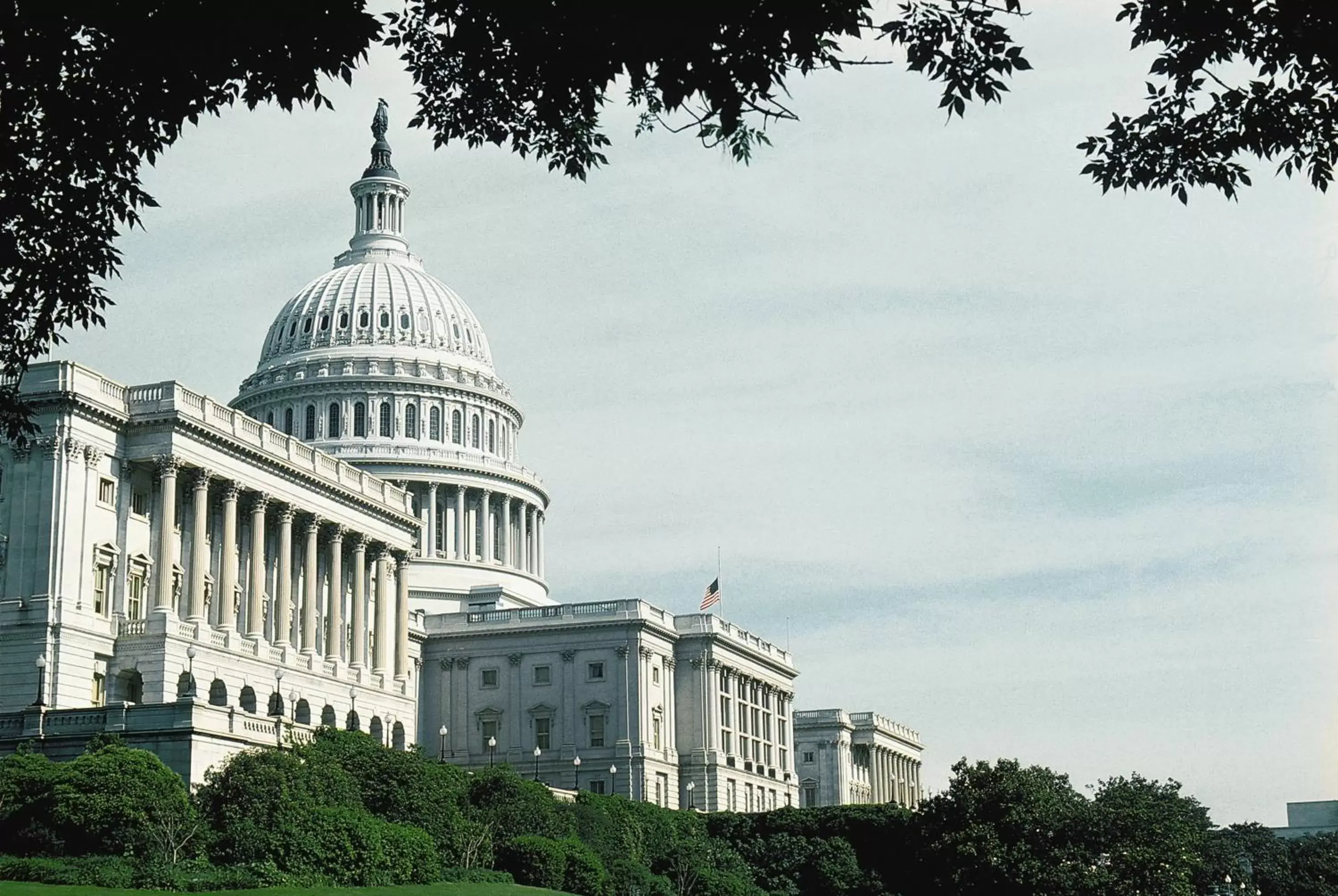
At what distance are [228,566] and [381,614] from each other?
1758 centimetres

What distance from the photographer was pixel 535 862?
69.6 m

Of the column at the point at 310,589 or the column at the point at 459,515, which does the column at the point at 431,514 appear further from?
the column at the point at 310,589

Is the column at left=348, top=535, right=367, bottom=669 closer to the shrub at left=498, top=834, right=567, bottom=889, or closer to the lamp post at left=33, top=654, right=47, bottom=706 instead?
the lamp post at left=33, top=654, right=47, bottom=706

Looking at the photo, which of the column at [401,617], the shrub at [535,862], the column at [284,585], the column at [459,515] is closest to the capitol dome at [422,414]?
the column at [459,515]

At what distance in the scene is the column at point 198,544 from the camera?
88.8m

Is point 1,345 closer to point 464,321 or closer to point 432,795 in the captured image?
point 432,795

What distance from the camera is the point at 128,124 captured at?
21312 mm

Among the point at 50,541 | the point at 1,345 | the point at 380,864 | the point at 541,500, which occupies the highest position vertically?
the point at 541,500

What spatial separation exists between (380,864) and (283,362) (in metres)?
104

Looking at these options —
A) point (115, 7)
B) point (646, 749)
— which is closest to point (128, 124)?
point (115, 7)

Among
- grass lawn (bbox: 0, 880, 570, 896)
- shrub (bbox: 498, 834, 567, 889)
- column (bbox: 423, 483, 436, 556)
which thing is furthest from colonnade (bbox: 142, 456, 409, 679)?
column (bbox: 423, 483, 436, 556)

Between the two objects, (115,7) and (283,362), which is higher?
(283,362)

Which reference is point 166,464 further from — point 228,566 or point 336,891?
point 336,891

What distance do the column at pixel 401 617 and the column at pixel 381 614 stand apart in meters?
1.46
